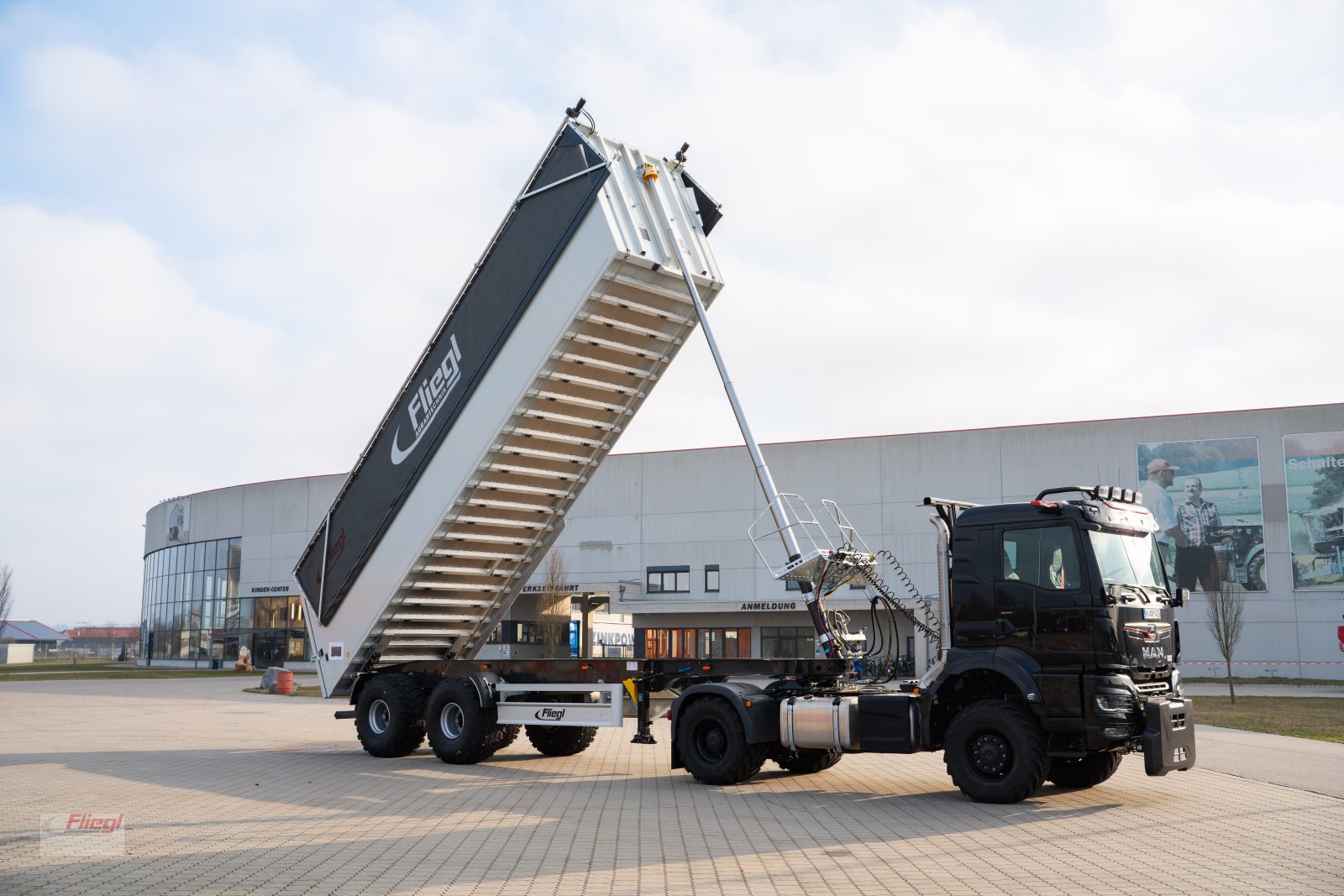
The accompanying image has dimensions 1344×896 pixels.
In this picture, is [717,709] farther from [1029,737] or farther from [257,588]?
[257,588]

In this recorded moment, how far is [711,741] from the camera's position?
12.1 m

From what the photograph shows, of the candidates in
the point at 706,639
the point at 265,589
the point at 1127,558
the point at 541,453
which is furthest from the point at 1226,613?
the point at 265,589

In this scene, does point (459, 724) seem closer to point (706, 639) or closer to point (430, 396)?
point (430, 396)

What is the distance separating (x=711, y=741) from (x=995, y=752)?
3103 mm

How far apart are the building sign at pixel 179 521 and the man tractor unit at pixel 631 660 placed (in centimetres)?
5514

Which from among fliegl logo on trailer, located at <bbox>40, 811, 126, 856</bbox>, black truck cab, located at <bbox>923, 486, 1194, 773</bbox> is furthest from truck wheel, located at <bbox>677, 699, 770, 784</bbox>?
fliegl logo on trailer, located at <bbox>40, 811, 126, 856</bbox>

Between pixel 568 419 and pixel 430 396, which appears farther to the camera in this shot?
pixel 430 396

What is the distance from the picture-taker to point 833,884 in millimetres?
7340

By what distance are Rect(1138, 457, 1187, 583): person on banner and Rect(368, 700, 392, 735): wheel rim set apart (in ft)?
108

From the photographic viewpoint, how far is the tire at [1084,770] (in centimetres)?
1159

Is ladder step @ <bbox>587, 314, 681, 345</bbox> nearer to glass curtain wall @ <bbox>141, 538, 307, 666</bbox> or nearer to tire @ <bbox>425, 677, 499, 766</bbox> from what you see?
tire @ <bbox>425, 677, 499, 766</bbox>

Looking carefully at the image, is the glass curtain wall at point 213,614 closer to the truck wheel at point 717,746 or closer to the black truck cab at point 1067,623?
the truck wheel at point 717,746

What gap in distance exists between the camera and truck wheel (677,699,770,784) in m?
11.8

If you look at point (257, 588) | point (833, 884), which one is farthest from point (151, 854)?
point (257, 588)
